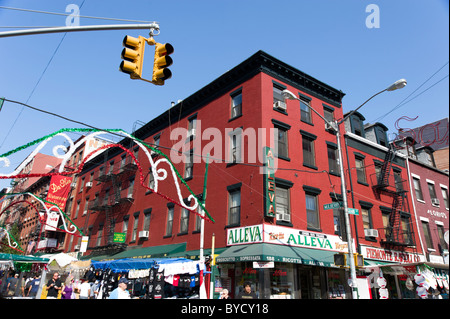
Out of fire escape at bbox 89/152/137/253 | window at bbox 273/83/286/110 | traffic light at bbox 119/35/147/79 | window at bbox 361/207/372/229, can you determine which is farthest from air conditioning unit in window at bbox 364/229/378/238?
fire escape at bbox 89/152/137/253

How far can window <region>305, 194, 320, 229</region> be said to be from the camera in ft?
59.7

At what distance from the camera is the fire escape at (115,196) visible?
27672 millimetres

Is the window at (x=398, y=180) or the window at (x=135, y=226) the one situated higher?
the window at (x=398, y=180)

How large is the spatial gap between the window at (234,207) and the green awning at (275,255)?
169cm

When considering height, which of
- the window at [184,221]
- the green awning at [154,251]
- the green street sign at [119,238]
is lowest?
the green awning at [154,251]

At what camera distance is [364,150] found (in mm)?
23969

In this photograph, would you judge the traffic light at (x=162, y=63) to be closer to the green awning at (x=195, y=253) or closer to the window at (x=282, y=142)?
the window at (x=282, y=142)

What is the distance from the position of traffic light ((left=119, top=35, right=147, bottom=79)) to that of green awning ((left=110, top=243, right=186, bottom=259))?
14.5 m

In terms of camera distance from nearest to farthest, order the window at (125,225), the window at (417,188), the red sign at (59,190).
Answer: the window at (417,188)
the window at (125,225)
the red sign at (59,190)

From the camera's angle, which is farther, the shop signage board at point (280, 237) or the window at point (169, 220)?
the window at point (169, 220)

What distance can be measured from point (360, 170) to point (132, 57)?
20.3 m

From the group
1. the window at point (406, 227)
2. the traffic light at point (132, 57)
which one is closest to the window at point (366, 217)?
the window at point (406, 227)

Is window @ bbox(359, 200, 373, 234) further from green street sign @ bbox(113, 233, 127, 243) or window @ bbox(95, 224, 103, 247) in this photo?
window @ bbox(95, 224, 103, 247)

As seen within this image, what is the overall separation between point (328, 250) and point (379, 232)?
6.36 metres
